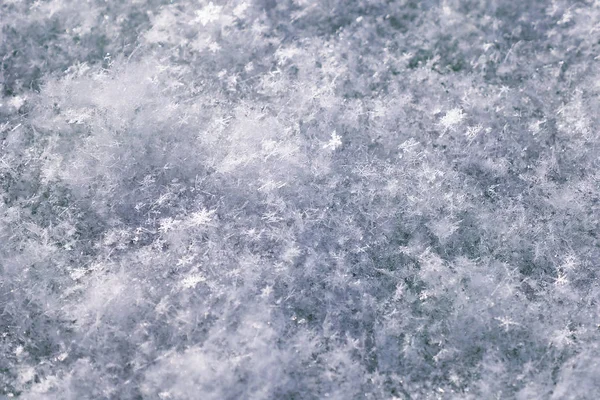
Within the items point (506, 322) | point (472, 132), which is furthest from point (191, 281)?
Answer: point (472, 132)

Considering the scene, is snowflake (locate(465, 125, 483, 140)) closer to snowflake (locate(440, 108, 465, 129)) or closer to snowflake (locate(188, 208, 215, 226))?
snowflake (locate(440, 108, 465, 129))

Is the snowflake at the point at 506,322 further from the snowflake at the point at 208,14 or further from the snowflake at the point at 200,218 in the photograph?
the snowflake at the point at 208,14

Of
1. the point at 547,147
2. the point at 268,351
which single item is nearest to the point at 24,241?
the point at 268,351

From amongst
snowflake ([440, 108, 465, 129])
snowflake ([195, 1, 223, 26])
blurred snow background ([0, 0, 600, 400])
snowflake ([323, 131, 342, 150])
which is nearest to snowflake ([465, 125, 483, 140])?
blurred snow background ([0, 0, 600, 400])

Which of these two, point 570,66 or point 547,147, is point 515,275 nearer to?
point 547,147

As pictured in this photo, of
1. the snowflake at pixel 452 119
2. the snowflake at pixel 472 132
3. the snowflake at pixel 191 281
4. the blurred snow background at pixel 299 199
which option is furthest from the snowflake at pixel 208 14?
the snowflake at pixel 472 132

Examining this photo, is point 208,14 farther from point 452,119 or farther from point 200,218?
point 452,119
